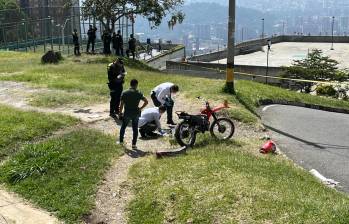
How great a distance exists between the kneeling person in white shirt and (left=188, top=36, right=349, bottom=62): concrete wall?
43.4m

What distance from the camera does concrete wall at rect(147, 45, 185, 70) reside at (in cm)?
4626

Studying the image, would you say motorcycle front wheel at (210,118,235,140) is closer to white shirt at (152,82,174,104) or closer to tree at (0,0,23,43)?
white shirt at (152,82,174,104)

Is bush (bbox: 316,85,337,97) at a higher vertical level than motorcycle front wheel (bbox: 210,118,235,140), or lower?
lower

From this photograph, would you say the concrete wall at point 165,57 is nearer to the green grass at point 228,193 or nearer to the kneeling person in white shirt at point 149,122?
the kneeling person in white shirt at point 149,122

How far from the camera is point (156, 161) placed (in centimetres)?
1108

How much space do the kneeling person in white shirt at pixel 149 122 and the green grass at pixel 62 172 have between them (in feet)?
3.31

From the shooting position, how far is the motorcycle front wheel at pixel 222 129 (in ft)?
42.7

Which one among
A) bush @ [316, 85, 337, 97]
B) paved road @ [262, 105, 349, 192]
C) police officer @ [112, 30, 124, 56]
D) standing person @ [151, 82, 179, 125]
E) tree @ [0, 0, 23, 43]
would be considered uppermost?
tree @ [0, 0, 23, 43]

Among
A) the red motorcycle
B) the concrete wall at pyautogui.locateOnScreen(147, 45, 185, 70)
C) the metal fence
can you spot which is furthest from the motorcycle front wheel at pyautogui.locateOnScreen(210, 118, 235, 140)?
the concrete wall at pyautogui.locateOnScreen(147, 45, 185, 70)

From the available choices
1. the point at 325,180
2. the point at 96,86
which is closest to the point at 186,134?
the point at 325,180

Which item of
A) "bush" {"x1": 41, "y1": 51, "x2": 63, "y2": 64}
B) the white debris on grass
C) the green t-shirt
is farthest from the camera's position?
"bush" {"x1": 41, "y1": 51, "x2": 63, "y2": 64}

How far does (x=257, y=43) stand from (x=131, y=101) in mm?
60314

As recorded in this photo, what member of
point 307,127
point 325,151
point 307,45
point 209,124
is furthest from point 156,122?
point 307,45

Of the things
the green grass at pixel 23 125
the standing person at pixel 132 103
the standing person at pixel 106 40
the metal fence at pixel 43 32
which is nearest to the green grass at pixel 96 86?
the green grass at pixel 23 125
